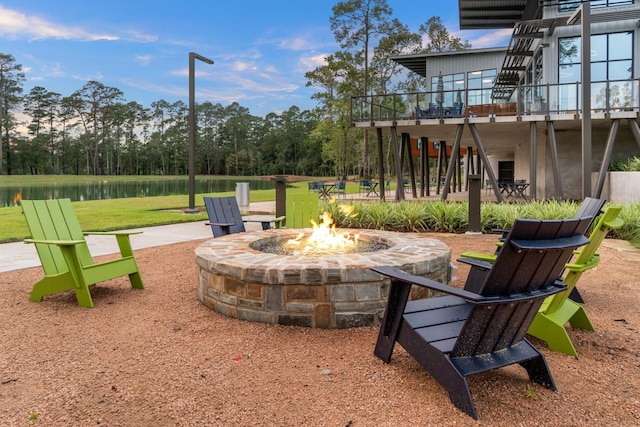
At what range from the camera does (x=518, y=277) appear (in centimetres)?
203

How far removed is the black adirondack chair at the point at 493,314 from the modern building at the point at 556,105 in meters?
9.69

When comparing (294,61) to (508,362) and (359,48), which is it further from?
(508,362)

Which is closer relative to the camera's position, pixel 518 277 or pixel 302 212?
pixel 518 277

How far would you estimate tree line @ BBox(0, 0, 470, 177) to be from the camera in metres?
32.6

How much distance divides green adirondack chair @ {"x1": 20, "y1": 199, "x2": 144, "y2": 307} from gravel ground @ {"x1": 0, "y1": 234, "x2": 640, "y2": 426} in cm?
21

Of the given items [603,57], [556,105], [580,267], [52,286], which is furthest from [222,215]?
[603,57]

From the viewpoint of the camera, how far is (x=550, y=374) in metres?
2.41

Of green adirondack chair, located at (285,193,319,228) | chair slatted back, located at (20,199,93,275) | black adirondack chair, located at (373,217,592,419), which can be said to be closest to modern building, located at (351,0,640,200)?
green adirondack chair, located at (285,193,319,228)

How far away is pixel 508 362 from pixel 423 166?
706 inches

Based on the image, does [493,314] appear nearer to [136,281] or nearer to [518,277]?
[518,277]

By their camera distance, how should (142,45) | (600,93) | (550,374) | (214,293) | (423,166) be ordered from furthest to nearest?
(142,45)
(423,166)
(600,93)
(214,293)
(550,374)

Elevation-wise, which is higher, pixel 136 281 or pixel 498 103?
pixel 498 103

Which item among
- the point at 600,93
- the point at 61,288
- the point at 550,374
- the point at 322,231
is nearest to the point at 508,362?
the point at 550,374

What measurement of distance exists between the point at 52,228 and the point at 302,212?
3.62 m
